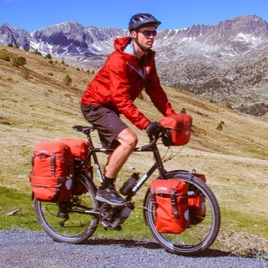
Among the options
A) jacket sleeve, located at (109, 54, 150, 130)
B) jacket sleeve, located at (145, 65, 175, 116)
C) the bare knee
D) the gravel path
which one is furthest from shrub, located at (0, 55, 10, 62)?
the bare knee

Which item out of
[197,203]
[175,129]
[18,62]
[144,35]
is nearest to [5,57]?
[18,62]

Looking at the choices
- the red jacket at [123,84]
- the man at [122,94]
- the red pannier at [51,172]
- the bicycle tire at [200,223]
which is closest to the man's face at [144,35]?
the man at [122,94]

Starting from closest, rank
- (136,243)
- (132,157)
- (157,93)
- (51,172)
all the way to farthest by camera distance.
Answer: (51,172)
(157,93)
(136,243)
(132,157)

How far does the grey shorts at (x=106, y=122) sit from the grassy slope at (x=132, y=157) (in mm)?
4804

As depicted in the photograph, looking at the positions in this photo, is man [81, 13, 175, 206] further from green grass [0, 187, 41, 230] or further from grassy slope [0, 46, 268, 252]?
grassy slope [0, 46, 268, 252]

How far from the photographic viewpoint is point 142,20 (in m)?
8.44

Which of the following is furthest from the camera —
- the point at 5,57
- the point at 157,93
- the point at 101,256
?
the point at 5,57

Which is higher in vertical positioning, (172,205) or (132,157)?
(172,205)

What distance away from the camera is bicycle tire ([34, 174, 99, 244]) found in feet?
31.2

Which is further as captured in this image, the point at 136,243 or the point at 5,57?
the point at 5,57

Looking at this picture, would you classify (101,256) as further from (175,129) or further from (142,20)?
(142,20)

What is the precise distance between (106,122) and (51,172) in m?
1.51

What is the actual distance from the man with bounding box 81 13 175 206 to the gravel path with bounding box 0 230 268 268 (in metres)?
1.00

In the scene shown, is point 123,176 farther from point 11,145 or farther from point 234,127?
point 234,127
